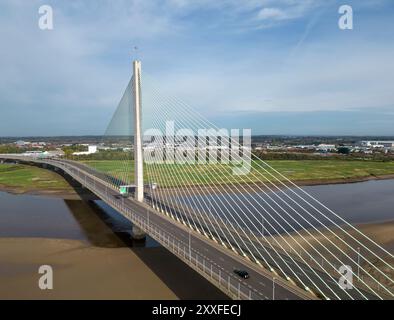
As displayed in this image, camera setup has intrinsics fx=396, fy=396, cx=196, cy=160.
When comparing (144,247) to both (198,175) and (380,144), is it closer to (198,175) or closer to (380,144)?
(198,175)

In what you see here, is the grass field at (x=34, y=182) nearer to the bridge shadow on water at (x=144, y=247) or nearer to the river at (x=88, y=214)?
the river at (x=88, y=214)

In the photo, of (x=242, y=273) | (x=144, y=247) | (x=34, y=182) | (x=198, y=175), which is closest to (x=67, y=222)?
(x=144, y=247)

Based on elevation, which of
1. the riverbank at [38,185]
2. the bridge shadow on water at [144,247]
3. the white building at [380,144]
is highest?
the white building at [380,144]

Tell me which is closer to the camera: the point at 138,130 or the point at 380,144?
the point at 138,130

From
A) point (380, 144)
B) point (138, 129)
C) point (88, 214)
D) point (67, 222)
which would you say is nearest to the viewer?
point (138, 129)

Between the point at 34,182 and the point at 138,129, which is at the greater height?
the point at 138,129

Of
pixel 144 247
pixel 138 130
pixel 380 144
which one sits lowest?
pixel 144 247

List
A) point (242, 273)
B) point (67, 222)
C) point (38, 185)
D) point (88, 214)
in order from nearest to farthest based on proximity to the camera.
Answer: point (242, 273), point (67, 222), point (88, 214), point (38, 185)

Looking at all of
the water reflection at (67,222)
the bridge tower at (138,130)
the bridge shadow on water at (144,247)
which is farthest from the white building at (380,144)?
the bridge tower at (138,130)

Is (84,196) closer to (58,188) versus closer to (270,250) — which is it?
(58,188)

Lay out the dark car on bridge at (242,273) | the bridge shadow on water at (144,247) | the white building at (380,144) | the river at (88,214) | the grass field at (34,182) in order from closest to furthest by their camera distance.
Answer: the dark car on bridge at (242,273) < the bridge shadow on water at (144,247) < the river at (88,214) < the grass field at (34,182) < the white building at (380,144)
